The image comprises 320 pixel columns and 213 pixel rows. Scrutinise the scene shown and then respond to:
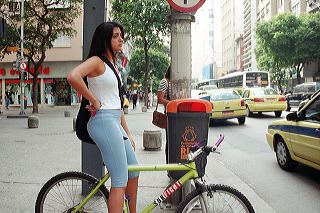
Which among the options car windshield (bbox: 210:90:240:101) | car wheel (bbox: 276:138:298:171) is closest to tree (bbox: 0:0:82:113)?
car windshield (bbox: 210:90:240:101)

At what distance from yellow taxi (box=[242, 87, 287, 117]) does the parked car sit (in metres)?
6.47

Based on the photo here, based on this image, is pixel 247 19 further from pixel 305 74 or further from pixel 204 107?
pixel 204 107

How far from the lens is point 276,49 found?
4569 centimetres

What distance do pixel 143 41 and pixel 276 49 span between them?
1920cm

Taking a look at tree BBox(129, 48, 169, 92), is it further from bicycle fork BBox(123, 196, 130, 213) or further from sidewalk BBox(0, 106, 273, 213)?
bicycle fork BBox(123, 196, 130, 213)

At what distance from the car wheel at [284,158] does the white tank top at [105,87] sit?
4.93 metres

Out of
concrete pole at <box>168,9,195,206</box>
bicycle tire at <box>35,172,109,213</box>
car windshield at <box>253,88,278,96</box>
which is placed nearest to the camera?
bicycle tire at <box>35,172,109,213</box>

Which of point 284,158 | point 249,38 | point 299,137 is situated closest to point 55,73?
point 284,158

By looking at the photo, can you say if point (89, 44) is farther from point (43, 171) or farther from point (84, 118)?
point (43, 171)

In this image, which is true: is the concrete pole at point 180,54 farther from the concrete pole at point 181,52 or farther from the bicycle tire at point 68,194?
the bicycle tire at point 68,194

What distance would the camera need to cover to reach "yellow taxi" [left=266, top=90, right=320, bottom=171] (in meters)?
6.25

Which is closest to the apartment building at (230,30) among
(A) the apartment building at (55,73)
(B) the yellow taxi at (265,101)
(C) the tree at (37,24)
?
(A) the apartment building at (55,73)

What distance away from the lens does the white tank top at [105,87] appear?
10.4ft

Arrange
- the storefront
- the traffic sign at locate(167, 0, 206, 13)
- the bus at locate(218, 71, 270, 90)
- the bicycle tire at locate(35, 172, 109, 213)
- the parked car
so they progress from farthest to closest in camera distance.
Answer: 1. the storefront
2. the bus at locate(218, 71, 270, 90)
3. the parked car
4. the traffic sign at locate(167, 0, 206, 13)
5. the bicycle tire at locate(35, 172, 109, 213)
